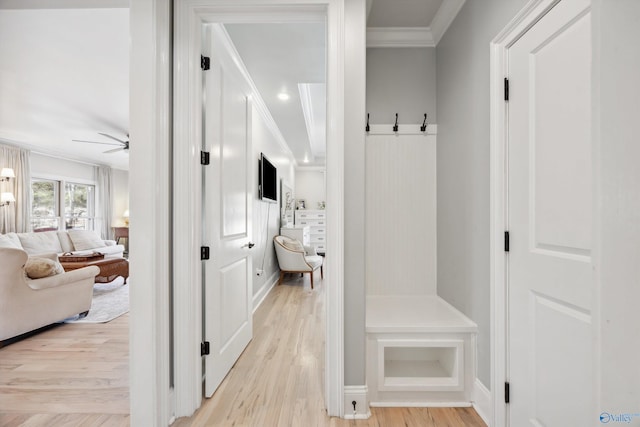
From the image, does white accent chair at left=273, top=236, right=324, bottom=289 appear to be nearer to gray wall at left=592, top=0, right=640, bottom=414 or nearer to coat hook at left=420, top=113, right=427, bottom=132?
coat hook at left=420, top=113, right=427, bottom=132

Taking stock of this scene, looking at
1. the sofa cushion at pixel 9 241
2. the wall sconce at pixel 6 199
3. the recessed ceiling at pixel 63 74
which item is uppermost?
the recessed ceiling at pixel 63 74

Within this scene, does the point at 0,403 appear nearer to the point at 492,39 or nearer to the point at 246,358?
the point at 246,358

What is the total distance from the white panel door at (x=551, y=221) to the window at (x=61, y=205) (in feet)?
27.1

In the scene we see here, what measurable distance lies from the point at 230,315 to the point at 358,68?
1.81 meters

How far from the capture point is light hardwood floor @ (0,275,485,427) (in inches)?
62.8

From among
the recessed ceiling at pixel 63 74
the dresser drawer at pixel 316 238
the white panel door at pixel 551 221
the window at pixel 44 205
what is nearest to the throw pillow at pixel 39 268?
the recessed ceiling at pixel 63 74

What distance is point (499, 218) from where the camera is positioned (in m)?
1.46

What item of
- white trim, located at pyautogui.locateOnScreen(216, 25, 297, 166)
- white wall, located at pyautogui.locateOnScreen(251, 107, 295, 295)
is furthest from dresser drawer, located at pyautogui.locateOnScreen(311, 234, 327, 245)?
white trim, located at pyautogui.locateOnScreen(216, 25, 297, 166)

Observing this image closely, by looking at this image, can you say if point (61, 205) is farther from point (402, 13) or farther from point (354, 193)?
point (402, 13)

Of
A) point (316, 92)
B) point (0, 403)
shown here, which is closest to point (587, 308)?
point (0, 403)

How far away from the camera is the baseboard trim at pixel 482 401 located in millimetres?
1516

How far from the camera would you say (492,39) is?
1.50 meters

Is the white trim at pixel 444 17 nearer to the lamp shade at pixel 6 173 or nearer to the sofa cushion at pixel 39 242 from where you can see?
the sofa cushion at pixel 39 242

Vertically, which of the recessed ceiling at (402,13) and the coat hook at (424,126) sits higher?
the recessed ceiling at (402,13)
